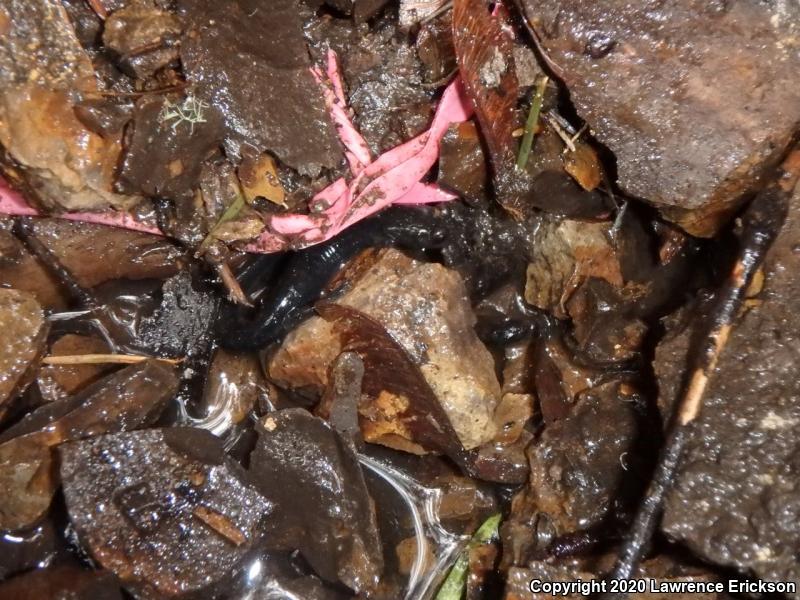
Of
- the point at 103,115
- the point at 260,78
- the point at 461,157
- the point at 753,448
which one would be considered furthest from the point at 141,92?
the point at 753,448

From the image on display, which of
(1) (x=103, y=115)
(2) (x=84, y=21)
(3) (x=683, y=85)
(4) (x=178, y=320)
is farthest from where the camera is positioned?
(4) (x=178, y=320)

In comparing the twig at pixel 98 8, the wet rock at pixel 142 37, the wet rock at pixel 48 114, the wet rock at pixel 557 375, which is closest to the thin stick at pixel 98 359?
the wet rock at pixel 48 114

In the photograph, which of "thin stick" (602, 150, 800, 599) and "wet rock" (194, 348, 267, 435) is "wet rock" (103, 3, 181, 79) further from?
"thin stick" (602, 150, 800, 599)

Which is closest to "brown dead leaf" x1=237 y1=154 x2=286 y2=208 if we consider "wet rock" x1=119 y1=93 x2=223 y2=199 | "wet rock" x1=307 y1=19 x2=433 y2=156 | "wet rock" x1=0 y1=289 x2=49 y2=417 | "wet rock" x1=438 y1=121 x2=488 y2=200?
"wet rock" x1=119 y1=93 x2=223 y2=199

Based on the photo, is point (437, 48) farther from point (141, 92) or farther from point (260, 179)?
point (141, 92)

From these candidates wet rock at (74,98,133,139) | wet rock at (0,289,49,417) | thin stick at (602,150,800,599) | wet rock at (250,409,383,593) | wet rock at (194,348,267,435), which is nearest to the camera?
thin stick at (602,150,800,599)

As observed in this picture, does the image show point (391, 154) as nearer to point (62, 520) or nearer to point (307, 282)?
point (307, 282)
